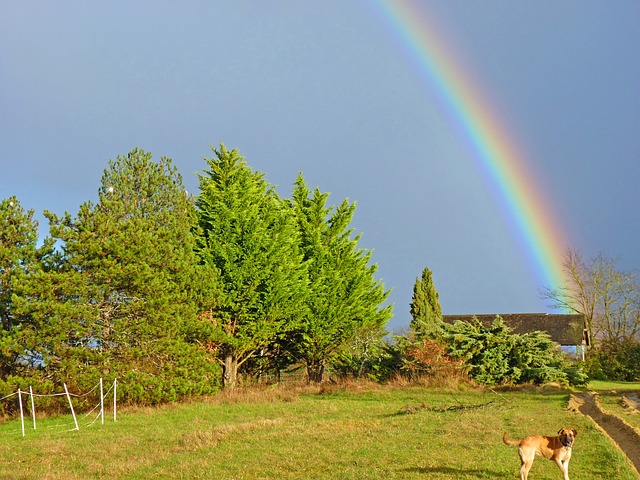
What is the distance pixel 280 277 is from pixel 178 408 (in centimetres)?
872

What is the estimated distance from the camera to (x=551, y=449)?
9.30 m

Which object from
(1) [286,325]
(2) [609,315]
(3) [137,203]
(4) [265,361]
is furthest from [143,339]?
(2) [609,315]

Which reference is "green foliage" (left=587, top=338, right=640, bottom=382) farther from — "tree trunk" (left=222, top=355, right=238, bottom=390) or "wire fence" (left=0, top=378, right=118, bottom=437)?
"wire fence" (left=0, top=378, right=118, bottom=437)

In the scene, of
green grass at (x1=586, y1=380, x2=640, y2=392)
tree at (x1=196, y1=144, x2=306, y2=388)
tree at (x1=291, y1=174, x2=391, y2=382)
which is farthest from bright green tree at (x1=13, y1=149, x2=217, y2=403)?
green grass at (x1=586, y1=380, x2=640, y2=392)

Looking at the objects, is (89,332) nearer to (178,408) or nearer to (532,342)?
(178,408)

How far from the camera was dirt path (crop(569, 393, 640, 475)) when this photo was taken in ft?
42.3

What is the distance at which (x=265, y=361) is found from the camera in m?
36.1

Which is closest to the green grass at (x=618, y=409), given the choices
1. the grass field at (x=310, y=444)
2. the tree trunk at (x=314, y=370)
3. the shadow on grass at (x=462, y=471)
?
the grass field at (x=310, y=444)

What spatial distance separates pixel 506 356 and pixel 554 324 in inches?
1109

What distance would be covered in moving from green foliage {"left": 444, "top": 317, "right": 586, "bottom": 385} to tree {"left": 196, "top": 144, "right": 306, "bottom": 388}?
28.1 feet

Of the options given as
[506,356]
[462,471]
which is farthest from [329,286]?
[462,471]

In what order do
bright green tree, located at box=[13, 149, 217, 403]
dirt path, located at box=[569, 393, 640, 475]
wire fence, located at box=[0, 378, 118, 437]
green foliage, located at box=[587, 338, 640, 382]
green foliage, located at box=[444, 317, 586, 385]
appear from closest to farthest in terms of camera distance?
1. dirt path, located at box=[569, 393, 640, 475]
2. wire fence, located at box=[0, 378, 118, 437]
3. bright green tree, located at box=[13, 149, 217, 403]
4. green foliage, located at box=[444, 317, 586, 385]
5. green foliage, located at box=[587, 338, 640, 382]

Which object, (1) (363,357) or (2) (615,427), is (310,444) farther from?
(1) (363,357)

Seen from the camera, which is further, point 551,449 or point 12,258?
point 12,258
